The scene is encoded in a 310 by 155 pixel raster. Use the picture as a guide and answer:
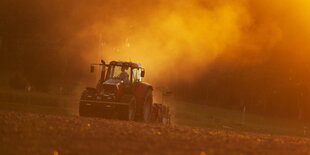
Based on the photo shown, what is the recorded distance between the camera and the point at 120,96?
36.0 meters

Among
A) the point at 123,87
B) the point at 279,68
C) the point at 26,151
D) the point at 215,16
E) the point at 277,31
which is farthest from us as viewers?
the point at 279,68

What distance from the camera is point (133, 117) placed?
36969 mm

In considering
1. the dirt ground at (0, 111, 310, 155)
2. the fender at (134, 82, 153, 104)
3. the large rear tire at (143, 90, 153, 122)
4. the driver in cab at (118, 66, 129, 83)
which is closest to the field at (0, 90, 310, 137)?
the large rear tire at (143, 90, 153, 122)

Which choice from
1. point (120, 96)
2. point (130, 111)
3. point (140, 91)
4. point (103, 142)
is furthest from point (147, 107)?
point (103, 142)

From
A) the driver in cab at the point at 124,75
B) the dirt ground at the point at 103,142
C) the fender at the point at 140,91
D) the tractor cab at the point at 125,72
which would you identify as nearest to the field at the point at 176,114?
the tractor cab at the point at 125,72

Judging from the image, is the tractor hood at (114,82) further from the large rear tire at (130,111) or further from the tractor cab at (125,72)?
the large rear tire at (130,111)

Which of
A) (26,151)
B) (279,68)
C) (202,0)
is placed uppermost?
(202,0)

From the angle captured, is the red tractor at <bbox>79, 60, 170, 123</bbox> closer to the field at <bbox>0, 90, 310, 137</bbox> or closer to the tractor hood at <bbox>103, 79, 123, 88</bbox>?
the tractor hood at <bbox>103, 79, 123, 88</bbox>

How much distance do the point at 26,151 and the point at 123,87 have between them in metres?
19.0

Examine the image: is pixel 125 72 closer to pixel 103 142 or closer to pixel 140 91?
pixel 140 91

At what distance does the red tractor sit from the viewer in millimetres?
35531

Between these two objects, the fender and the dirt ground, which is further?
the fender

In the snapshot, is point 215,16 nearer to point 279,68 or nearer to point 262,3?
point 262,3

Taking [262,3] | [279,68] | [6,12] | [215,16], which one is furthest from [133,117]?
[6,12]
